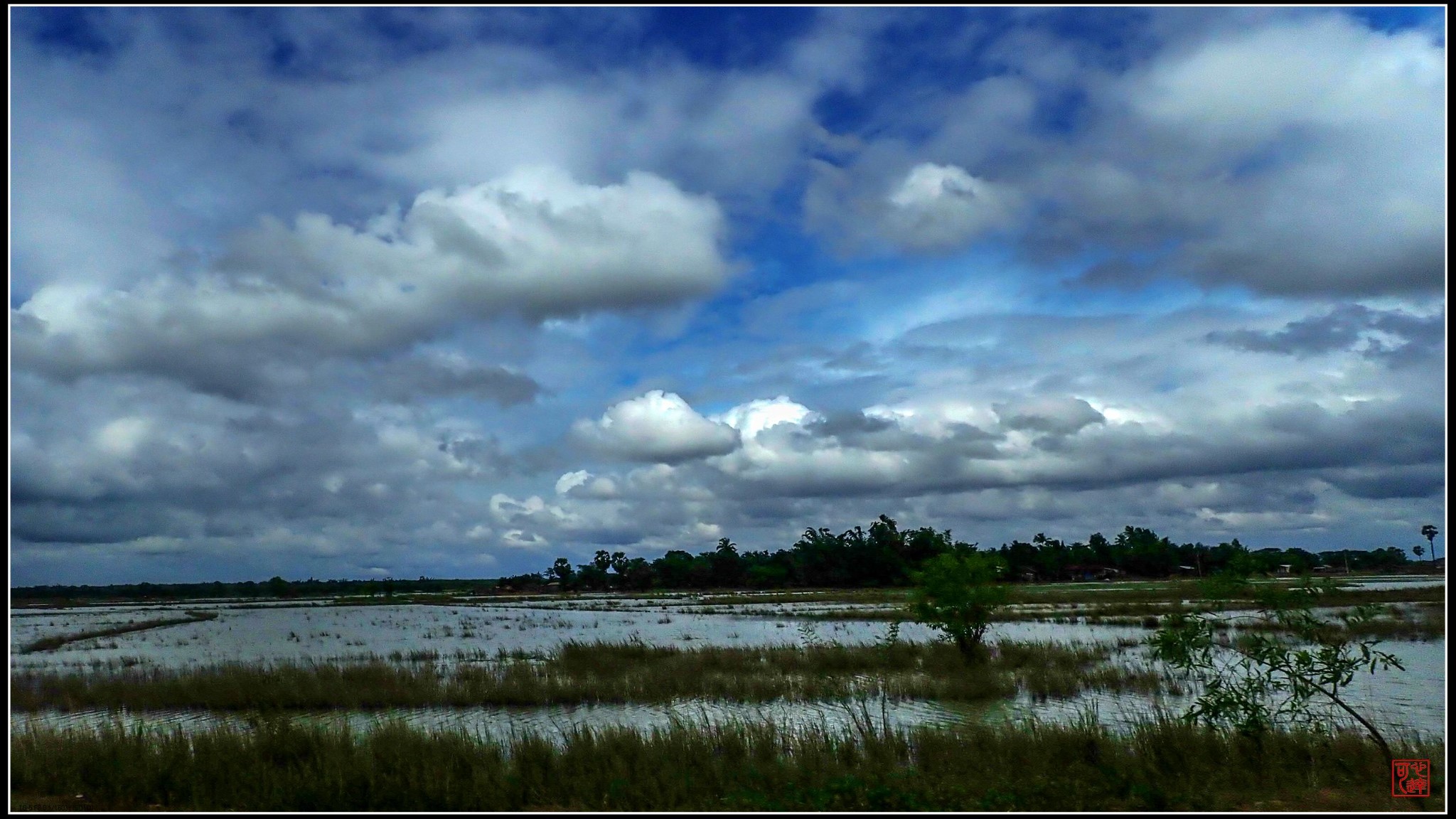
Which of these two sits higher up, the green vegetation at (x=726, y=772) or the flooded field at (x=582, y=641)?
the green vegetation at (x=726, y=772)

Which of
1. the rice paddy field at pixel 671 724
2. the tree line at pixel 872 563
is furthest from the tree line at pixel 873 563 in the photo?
the rice paddy field at pixel 671 724

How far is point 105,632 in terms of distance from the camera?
56219 millimetres

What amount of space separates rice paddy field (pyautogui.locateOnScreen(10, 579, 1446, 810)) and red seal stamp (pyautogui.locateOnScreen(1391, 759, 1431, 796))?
0.20 metres

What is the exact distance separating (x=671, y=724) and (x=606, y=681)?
9401 millimetres

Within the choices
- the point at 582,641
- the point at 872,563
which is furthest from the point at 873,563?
the point at 582,641

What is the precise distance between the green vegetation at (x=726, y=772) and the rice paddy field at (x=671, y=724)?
0.16ft

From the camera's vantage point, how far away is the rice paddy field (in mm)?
10930

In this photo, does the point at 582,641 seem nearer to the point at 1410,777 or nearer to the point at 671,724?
the point at 671,724

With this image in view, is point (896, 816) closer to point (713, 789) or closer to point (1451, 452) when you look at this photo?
point (713, 789)

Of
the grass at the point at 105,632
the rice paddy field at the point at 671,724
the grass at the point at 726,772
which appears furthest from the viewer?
the grass at the point at 105,632

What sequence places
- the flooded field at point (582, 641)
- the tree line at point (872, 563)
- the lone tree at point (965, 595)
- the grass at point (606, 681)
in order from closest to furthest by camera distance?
1. the flooded field at point (582, 641)
2. the grass at point (606, 681)
3. the lone tree at point (965, 595)
4. the tree line at point (872, 563)

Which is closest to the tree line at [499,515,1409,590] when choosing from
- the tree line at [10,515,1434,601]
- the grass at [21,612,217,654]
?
the tree line at [10,515,1434,601]

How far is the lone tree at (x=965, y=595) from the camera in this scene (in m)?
27.3

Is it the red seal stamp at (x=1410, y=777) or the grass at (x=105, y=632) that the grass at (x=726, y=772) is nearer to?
the red seal stamp at (x=1410, y=777)
